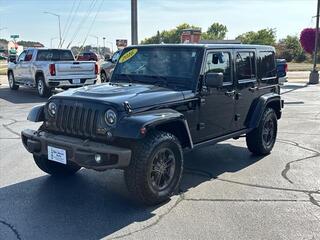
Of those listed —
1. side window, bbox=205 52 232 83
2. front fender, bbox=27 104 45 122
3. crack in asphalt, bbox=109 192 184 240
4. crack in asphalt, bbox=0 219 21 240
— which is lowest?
crack in asphalt, bbox=109 192 184 240

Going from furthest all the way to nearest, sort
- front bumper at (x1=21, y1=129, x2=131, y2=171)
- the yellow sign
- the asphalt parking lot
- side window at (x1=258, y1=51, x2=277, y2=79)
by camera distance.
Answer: side window at (x1=258, y1=51, x2=277, y2=79) < the yellow sign < front bumper at (x1=21, y1=129, x2=131, y2=171) < the asphalt parking lot

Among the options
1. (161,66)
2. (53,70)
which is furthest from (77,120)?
(53,70)

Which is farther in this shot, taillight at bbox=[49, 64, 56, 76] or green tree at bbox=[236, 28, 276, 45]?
green tree at bbox=[236, 28, 276, 45]

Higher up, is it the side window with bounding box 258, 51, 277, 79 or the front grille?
the side window with bounding box 258, 51, 277, 79

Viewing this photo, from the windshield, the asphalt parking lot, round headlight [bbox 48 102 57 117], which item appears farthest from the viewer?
the windshield

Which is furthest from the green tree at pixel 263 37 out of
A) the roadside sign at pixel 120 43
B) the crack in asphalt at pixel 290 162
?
the crack in asphalt at pixel 290 162

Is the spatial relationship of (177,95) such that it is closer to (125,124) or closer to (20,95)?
(125,124)

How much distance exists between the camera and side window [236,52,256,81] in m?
6.46

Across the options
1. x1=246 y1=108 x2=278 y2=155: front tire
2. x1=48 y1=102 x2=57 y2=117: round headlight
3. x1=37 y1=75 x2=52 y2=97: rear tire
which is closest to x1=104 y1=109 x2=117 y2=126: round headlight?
x1=48 y1=102 x2=57 y2=117: round headlight

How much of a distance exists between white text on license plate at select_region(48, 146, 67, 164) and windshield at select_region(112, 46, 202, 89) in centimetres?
162

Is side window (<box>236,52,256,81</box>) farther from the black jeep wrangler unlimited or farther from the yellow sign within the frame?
the yellow sign

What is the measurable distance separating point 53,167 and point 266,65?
3.80 metres

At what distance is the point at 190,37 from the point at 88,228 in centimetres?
2412

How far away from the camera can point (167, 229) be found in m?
4.24
